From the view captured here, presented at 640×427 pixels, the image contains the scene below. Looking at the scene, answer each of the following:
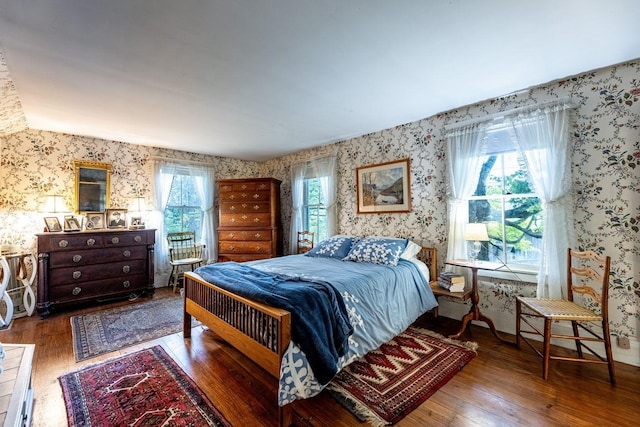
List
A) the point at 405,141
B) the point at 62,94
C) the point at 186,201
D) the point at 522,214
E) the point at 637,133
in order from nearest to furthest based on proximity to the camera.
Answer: the point at 637,133 → the point at 62,94 → the point at 522,214 → the point at 405,141 → the point at 186,201

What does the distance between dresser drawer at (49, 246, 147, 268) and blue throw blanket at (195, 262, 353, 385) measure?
7.67 feet

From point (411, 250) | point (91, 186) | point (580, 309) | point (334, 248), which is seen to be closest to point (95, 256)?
point (91, 186)

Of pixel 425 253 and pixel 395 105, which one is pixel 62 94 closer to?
pixel 395 105

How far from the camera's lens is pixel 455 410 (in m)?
1.62

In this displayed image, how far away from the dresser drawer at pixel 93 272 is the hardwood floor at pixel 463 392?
3.24 feet

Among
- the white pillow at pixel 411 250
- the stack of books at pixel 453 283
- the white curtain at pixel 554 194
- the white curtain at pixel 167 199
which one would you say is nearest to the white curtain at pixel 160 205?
the white curtain at pixel 167 199

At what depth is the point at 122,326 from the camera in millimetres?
2846

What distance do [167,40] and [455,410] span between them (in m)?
2.90

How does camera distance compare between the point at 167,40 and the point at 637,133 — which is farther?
the point at 637,133

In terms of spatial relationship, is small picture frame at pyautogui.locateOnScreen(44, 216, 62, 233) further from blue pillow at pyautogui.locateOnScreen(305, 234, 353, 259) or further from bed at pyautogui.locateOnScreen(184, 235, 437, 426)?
blue pillow at pyautogui.locateOnScreen(305, 234, 353, 259)

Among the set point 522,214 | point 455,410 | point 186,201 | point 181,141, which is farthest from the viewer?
point 186,201

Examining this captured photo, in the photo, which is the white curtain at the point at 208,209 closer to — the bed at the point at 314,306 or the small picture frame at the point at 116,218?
the small picture frame at the point at 116,218

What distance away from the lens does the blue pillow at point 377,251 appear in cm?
280

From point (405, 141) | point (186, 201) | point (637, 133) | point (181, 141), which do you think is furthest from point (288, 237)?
point (637, 133)
